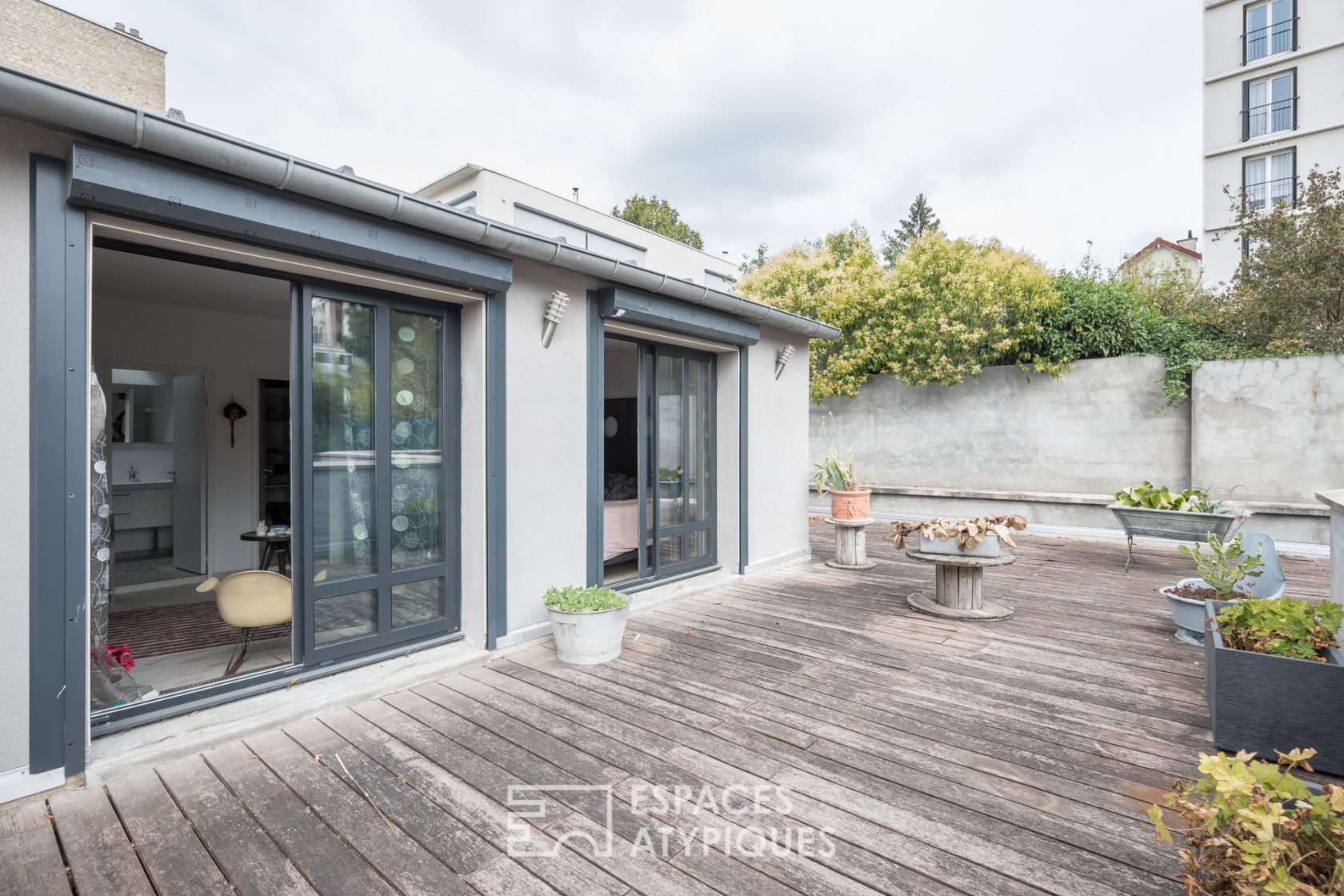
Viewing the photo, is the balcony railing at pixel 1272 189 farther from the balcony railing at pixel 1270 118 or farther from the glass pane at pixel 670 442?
the glass pane at pixel 670 442

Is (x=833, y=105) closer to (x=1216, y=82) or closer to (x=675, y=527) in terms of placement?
(x=675, y=527)

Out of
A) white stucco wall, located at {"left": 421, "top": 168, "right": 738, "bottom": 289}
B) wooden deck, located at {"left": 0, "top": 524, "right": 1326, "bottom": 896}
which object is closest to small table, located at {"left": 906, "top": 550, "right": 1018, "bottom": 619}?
wooden deck, located at {"left": 0, "top": 524, "right": 1326, "bottom": 896}

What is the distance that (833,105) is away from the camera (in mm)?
9453

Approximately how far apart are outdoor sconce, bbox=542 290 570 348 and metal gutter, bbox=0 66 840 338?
0.19 meters

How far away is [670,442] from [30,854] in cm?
413

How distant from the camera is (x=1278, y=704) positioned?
2326mm

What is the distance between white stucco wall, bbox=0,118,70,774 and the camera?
6.92ft

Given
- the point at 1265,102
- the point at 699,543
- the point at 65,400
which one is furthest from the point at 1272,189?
the point at 65,400

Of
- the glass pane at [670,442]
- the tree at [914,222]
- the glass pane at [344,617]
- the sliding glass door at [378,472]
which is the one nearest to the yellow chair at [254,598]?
the glass pane at [344,617]

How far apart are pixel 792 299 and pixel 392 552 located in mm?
8369

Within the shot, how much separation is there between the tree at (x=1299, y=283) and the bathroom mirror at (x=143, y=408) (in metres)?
12.3

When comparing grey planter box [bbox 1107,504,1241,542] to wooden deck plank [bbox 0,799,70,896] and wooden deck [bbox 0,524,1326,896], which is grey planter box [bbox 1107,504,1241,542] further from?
wooden deck plank [bbox 0,799,70,896]

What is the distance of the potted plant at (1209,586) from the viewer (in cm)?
347

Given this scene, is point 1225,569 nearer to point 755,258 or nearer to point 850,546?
point 850,546
